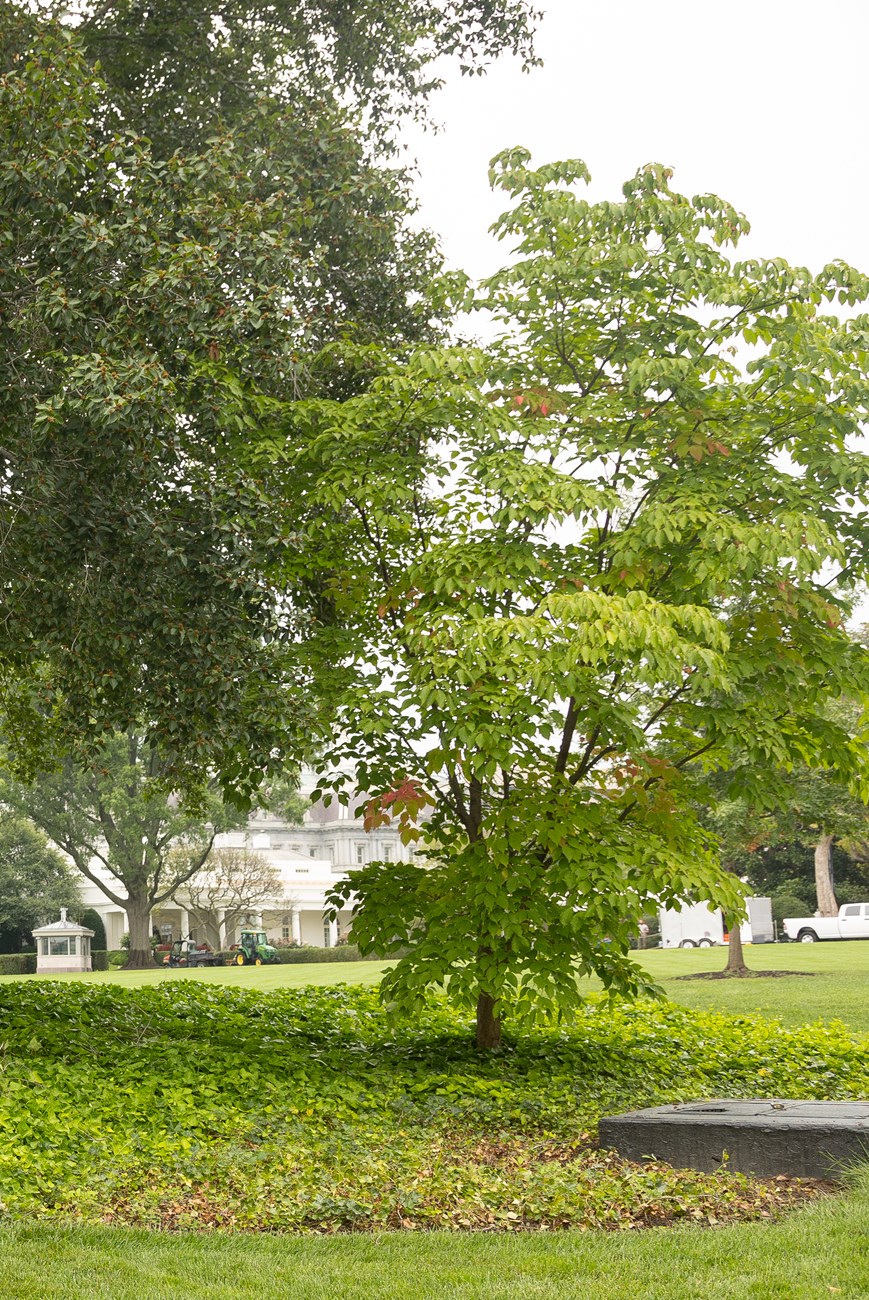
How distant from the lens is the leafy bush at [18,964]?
4812 cm

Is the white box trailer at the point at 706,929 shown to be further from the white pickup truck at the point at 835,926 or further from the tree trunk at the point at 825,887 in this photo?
the tree trunk at the point at 825,887

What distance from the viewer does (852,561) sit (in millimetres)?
8914

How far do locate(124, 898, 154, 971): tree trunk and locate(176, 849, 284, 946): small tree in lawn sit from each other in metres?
3.38

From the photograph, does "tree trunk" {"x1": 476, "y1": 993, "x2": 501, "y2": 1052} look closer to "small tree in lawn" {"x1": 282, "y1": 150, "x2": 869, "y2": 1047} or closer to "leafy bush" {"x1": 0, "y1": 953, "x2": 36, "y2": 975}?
"small tree in lawn" {"x1": 282, "y1": 150, "x2": 869, "y2": 1047}

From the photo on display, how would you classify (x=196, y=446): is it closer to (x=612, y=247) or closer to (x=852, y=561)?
(x=612, y=247)

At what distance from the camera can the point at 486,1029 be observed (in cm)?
1075

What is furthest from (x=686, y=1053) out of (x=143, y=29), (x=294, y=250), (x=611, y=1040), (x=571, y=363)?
(x=143, y=29)

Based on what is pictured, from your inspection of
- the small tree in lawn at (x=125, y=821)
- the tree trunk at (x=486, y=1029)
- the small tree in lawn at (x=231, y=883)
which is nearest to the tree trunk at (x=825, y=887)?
the small tree in lawn at (x=125, y=821)

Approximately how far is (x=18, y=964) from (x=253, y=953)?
9.53 m

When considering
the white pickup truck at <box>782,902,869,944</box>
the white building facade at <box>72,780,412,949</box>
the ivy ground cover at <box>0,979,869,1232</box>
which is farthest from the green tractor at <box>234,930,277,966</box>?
the ivy ground cover at <box>0,979,869,1232</box>

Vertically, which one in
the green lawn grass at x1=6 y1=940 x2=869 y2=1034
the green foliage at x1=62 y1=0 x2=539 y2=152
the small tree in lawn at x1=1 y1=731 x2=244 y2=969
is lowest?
the green lawn grass at x1=6 y1=940 x2=869 y2=1034

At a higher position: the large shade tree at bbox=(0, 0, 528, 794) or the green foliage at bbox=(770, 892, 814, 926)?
the large shade tree at bbox=(0, 0, 528, 794)

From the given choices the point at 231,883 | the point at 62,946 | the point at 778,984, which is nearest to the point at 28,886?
the point at 62,946

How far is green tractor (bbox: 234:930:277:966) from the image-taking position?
157 feet
